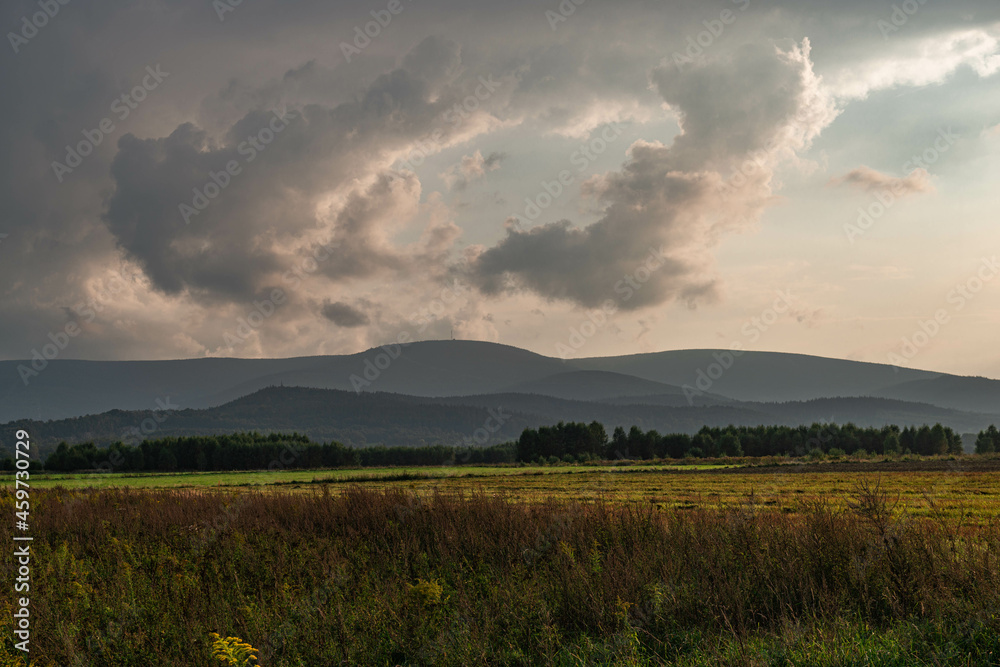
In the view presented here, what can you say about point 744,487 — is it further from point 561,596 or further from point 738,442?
point 738,442

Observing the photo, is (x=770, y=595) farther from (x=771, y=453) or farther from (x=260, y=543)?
(x=771, y=453)

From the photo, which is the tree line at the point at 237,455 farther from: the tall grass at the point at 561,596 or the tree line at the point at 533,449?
the tall grass at the point at 561,596

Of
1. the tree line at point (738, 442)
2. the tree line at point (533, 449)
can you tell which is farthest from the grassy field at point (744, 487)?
the tree line at point (533, 449)

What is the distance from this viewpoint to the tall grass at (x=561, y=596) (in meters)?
7.50

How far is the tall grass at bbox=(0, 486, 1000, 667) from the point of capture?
24.6 ft

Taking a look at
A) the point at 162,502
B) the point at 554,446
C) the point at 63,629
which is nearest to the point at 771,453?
the point at 554,446

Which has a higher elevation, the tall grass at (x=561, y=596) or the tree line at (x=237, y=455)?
the tall grass at (x=561, y=596)

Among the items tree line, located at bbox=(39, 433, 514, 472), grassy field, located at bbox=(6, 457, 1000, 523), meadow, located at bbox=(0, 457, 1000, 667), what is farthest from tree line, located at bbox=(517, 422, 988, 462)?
meadow, located at bbox=(0, 457, 1000, 667)

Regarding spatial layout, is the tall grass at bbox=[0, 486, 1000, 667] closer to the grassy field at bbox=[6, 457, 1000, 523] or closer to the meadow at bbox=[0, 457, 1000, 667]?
the meadow at bbox=[0, 457, 1000, 667]

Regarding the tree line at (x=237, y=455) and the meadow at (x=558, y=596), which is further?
the tree line at (x=237, y=455)

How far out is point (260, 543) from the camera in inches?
528

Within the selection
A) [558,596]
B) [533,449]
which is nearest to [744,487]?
[558,596]

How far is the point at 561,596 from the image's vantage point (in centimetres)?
902

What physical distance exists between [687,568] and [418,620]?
391 centimetres
